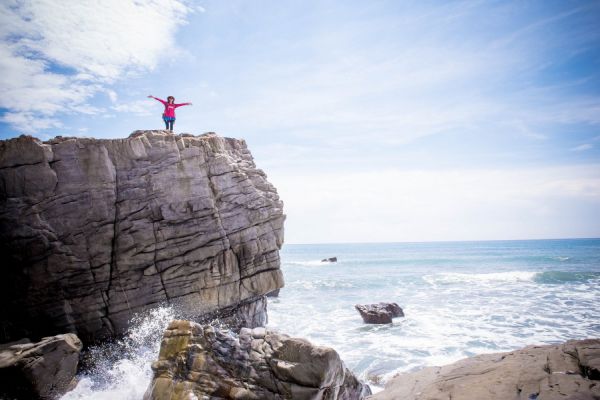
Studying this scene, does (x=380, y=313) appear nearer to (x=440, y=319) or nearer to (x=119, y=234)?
(x=440, y=319)

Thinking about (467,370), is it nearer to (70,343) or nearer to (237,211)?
(237,211)

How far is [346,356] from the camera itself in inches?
687

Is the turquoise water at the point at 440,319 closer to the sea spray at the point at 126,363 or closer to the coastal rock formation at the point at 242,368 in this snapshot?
the coastal rock formation at the point at 242,368

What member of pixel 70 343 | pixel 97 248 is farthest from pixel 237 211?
pixel 70 343

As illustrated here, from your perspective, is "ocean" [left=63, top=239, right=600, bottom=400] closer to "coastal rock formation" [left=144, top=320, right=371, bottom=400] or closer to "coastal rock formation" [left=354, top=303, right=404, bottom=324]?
"coastal rock formation" [left=354, top=303, right=404, bottom=324]

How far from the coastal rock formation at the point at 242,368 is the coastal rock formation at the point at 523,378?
254cm

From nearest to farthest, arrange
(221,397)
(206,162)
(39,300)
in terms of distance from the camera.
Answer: (221,397) → (39,300) → (206,162)

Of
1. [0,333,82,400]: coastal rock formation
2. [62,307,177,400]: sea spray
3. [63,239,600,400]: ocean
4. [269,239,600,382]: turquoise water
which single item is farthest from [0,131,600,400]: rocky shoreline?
[269,239,600,382]: turquoise water

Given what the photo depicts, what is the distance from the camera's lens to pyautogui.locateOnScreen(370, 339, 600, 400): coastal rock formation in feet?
20.7

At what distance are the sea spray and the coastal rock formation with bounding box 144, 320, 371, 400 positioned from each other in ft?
10.0

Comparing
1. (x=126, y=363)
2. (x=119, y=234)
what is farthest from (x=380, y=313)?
(x=119, y=234)

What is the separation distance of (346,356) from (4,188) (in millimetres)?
18769

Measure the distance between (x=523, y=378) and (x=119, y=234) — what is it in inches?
617

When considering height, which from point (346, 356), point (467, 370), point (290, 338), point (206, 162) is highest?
point (206, 162)
